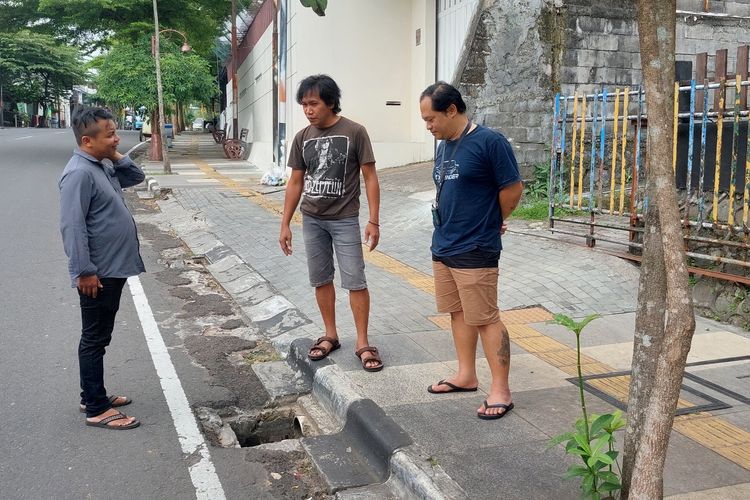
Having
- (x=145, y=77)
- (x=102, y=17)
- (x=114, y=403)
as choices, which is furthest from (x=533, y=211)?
(x=102, y=17)

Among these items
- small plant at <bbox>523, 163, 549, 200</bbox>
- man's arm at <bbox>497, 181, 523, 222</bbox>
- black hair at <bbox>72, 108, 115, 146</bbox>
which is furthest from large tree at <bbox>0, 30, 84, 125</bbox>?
man's arm at <bbox>497, 181, 523, 222</bbox>

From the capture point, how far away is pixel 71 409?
4.54 metres

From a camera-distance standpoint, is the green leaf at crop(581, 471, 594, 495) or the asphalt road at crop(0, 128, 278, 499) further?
the asphalt road at crop(0, 128, 278, 499)

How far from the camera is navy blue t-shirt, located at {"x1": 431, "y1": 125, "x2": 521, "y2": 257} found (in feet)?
12.9

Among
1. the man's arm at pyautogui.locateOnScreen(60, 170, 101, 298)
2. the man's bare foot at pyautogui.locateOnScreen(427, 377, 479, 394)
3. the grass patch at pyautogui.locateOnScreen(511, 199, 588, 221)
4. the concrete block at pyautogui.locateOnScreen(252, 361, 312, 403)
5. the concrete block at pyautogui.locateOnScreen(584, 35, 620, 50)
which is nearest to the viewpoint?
the man's arm at pyautogui.locateOnScreen(60, 170, 101, 298)

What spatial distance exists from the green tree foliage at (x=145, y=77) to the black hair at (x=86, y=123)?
19.2m

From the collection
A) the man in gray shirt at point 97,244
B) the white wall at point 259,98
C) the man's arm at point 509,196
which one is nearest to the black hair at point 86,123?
the man in gray shirt at point 97,244

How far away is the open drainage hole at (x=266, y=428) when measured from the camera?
4551 mm

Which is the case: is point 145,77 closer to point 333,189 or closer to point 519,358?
point 333,189

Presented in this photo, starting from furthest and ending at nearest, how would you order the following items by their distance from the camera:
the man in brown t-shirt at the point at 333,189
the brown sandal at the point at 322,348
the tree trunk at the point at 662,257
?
1. the brown sandal at the point at 322,348
2. the man in brown t-shirt at the point at 333,189
3. the tree trunk at the point at 662,257

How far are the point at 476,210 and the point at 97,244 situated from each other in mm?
2201

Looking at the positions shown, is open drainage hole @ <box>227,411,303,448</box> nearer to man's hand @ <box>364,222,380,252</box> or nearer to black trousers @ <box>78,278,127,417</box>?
black trousers @ <box>78,278,127,417</box>

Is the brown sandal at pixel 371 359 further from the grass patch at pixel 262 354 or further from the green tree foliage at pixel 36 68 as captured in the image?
the green tree foliage at pixel 36 68

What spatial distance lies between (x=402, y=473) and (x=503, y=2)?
9.27 meters
